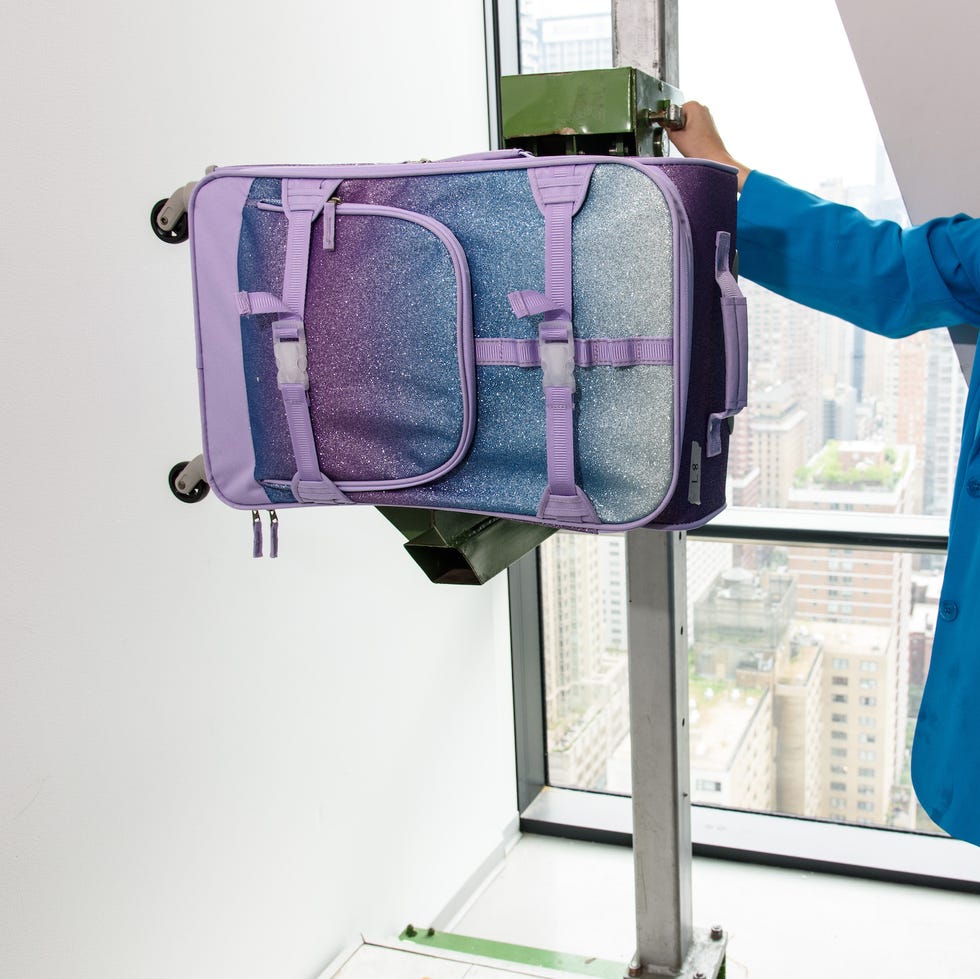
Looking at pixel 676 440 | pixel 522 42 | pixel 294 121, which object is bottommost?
pixel 676 440

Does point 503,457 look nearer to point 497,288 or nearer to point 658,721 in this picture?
point 497,288

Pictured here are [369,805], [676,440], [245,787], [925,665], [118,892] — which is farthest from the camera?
[925,665]

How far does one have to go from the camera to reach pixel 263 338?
101cm

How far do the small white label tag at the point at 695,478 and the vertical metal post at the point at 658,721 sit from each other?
308 millimetres

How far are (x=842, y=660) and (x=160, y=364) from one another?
4.69 ft

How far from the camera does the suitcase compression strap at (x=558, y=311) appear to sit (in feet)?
2.95

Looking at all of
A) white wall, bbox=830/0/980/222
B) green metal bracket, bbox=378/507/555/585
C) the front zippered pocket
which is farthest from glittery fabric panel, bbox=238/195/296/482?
white wall, bbox=830/0/980/222

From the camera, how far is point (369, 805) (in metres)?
1.72

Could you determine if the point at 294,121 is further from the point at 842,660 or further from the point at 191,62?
the point at 842,660

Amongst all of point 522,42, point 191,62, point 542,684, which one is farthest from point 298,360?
point 542,684

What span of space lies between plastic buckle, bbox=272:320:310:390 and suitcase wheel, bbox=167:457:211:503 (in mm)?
312

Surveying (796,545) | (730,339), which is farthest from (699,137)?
(796,545)

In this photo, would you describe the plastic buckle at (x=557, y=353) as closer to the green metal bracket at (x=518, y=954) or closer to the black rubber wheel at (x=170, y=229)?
the black rubber wheel at (x=170, y=229)

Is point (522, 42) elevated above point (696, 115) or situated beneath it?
elevated above
